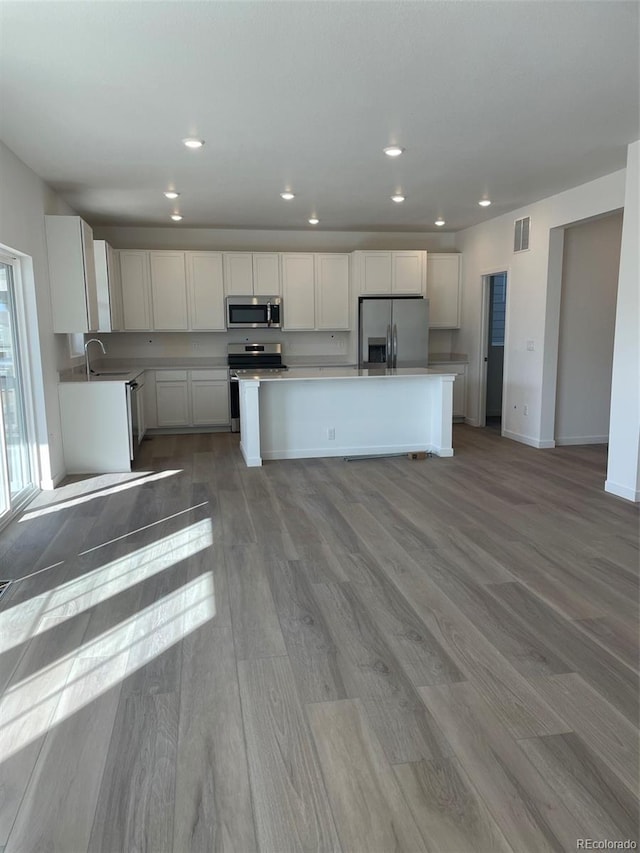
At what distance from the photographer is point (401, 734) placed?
1.93 metres

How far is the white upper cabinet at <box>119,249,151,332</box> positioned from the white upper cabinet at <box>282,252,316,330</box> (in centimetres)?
178

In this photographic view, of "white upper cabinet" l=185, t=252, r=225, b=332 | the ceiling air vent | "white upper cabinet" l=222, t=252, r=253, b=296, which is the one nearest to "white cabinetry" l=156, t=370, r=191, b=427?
"white upper cabinet" l=185, t=252, r=225, b=332

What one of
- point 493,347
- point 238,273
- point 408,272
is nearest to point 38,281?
point 238,273

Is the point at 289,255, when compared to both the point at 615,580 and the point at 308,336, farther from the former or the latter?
the point at 615,580

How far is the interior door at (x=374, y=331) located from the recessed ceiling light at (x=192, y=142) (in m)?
3.85

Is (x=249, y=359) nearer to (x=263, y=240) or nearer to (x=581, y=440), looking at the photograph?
(x=263, y=240)

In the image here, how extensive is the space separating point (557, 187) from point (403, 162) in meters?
1.89

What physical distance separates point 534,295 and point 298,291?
→ 3.02 metres

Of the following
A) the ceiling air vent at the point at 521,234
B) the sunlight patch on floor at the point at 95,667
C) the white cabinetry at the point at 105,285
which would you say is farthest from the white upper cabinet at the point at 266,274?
the sunlight patch on floor at the point at 95,667

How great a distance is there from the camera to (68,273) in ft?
17.3

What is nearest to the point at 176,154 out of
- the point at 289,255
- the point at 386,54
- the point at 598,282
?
the point at 386,54

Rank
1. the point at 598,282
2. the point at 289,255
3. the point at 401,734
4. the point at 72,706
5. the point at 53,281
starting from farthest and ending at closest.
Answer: the point at 289,255 → the point at 598,282 → the point at 53,281 → the point at 72,706 → the point at 401,734

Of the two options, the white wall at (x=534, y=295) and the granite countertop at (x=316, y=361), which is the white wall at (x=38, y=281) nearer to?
the granite countertop at (x=316, y=361)

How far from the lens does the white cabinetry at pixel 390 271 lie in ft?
25.5
